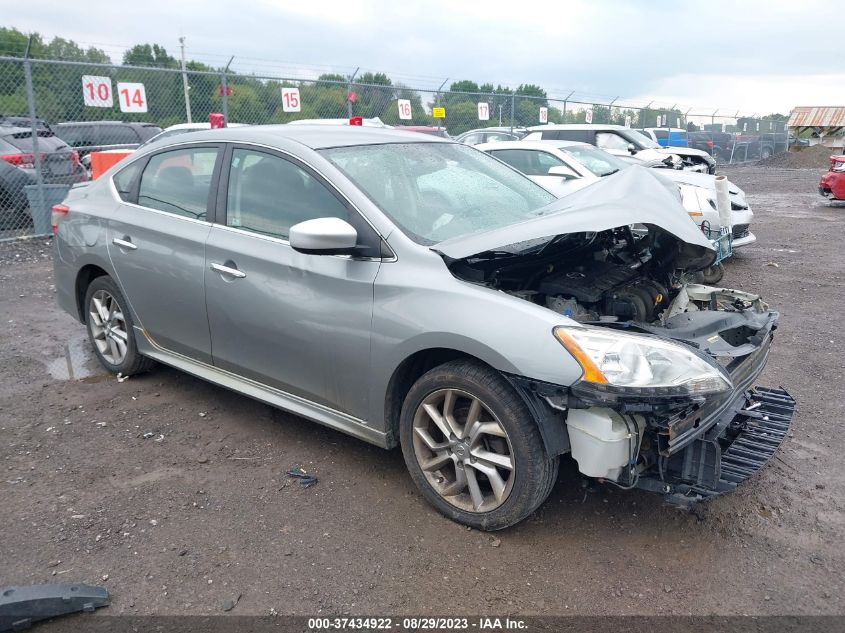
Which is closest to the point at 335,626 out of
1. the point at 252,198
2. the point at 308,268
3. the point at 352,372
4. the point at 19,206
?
the point at 352,372

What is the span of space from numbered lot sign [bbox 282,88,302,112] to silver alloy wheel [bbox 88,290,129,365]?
934 cm

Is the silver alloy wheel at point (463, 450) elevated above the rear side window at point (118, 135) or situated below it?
below

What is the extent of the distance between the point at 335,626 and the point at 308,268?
165cm

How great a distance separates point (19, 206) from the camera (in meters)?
10.6

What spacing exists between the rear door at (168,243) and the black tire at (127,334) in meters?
0.17

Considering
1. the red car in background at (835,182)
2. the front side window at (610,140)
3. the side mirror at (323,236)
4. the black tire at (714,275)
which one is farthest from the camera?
the red car in background at (835,182)

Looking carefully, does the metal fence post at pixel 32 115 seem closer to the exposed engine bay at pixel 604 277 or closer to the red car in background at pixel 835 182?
the exposed engine bay at pixel 604 277

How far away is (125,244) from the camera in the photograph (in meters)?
4.42

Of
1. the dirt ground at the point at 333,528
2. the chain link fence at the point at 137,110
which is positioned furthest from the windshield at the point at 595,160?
the dirt ground at the point at 333,528

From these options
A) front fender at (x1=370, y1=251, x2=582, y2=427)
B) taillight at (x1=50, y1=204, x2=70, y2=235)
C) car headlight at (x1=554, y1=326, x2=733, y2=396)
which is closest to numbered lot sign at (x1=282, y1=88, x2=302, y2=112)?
taillight at (x1=50, y1=204, x2=70, y2=235)

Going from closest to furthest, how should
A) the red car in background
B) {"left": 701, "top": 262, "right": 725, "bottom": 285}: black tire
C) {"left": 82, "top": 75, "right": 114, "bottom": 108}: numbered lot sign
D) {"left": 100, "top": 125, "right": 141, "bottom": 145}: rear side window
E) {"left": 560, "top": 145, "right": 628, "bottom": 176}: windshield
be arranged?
{"left": 701, "top": 262, "right": 725, "bottom": 285}: black tire < {"left": 560, "top": 145, "right": 628, "bottom": 176}: windshield < {"left": 82, "top": 75, "right": 114, "bottom": 108}: numbered lot sign < the red car in background < {"left": 100, "top": 125, "right": 141, "bottom": 145}: rear side window

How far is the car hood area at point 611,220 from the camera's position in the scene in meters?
2.99

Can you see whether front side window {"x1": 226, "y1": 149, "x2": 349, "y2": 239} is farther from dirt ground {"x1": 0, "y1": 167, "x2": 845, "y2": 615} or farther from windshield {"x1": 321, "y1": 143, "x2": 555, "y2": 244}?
dirt ground {"x1": 0, "y1": 167, "x2": 845, "y2": 615}

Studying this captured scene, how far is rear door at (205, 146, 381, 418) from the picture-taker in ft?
10.9
